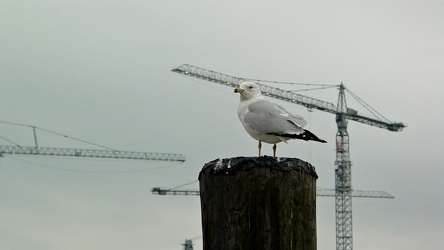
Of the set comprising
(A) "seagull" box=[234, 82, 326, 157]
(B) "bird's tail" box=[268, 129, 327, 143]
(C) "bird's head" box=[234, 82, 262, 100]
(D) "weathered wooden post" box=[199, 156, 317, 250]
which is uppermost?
(C) "bird's head" box=[234, 82, 262, 100]

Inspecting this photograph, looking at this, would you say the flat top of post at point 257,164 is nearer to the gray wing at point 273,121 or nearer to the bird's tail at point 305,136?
the bird's tail at point 305,136

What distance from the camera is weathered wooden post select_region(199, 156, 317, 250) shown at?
3.87m

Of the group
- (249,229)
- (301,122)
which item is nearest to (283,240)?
(249,229)

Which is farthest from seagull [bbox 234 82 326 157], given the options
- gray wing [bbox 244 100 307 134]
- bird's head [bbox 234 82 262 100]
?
bird's head [bbox 234 82 262 100]

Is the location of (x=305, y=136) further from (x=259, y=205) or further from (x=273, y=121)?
(x=259, y=205)

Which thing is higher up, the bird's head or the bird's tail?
the bird's head

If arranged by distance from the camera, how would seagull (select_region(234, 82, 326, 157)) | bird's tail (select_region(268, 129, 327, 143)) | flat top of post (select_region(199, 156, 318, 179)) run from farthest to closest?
seagull (select_region(234, 82, 326, 157)), bird's tail (select_region(268, 129, 327, 143)), flat top of post (select_region(199, 156, 318, 179))

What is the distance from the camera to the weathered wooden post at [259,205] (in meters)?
3.87

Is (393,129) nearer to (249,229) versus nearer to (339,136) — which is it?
(339,136)

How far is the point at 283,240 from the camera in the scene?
12.7 feet

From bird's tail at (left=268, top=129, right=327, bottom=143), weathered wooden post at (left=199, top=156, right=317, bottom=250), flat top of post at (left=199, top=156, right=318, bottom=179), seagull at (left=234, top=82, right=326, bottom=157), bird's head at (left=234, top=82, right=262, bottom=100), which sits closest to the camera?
weathered wooden post at (left=199, top=156, right=317, bottom=250)

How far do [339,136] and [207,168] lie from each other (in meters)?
87.1

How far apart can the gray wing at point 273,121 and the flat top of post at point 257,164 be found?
8.88 ft

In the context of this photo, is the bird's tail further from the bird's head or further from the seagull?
the bird's head
